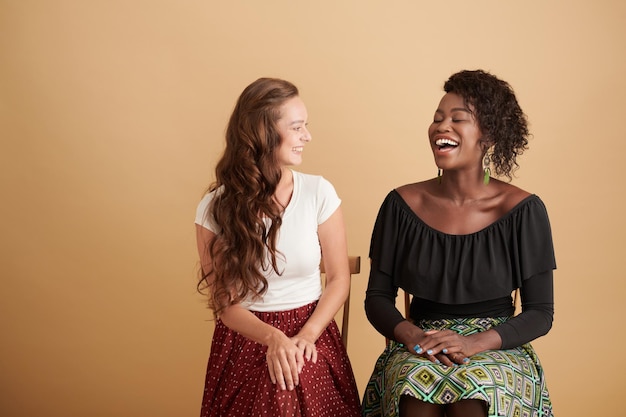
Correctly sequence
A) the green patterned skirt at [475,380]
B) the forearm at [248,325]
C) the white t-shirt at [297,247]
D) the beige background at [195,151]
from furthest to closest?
1. the beige background at [195,151]
2. the white t-shirt at [297,247]
3. the forearm at [248,325]
4. the green patterned skirt at [475,380]

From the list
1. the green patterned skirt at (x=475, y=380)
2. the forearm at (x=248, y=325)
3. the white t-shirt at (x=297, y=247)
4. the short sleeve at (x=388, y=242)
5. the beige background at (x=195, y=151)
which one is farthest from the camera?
the beige background at (x=195, y=151)

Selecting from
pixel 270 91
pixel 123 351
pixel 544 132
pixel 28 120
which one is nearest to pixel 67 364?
pixel 123 351

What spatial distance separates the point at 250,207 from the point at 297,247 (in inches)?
7.1

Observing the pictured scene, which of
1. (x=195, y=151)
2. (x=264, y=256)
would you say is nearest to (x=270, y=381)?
(x=264, y=256)

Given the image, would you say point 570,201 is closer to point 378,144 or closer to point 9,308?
point 378,144

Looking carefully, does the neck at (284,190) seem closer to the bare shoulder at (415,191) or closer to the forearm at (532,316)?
the bare shoulder at (415,191)

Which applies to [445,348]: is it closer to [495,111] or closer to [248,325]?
[248,325]

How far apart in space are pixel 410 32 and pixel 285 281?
125 cm

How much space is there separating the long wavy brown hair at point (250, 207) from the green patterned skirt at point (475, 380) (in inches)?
17.8

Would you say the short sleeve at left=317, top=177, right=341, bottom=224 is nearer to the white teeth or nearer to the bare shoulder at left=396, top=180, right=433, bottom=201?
the bare shoulder at left=396, top=180, right=433, bottom=201

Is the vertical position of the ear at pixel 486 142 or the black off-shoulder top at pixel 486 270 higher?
the ear at pixel 486 142

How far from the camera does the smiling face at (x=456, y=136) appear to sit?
2.31m

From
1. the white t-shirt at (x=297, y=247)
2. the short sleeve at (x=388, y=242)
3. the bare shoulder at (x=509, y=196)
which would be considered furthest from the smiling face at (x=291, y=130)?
the bare shoulder at (x=509, y=196)

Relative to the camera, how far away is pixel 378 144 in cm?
314
